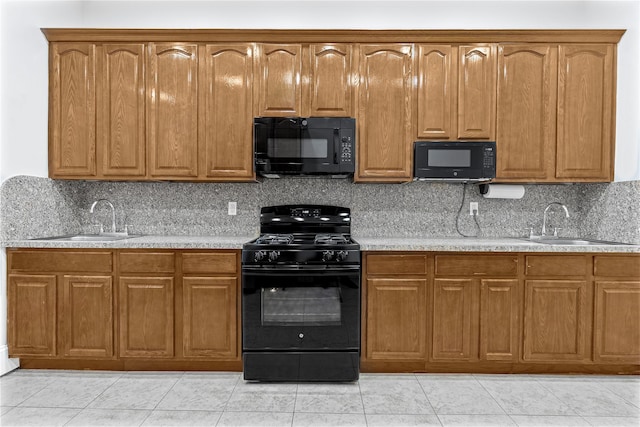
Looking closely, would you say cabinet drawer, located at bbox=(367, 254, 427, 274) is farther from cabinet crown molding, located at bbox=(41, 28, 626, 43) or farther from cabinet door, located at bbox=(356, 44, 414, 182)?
cabinet crown molding, located at bbox=(41, 28, 626, 43)

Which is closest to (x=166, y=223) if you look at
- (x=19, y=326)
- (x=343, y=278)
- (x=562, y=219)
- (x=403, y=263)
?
(x=19, y=326)

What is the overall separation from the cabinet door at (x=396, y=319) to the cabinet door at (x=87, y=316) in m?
1.85

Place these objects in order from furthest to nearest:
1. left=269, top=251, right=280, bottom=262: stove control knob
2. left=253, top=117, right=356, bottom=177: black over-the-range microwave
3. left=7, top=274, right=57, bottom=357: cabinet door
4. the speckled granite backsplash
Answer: the speckled granite backsplash, left=253, top=117, right=356, bottom=177: black over-the-range microwave, left=7, top=274, right=57, bottom=357: cabinet door, left=269, top=251, right=280, bottom=262: stove control knob

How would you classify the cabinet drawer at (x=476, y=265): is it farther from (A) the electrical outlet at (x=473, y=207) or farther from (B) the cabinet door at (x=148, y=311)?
(B) the cabinet door at (x=148, y=311)

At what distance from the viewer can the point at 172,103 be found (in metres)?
3.02

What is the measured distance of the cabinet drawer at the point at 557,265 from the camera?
2707 millimetres

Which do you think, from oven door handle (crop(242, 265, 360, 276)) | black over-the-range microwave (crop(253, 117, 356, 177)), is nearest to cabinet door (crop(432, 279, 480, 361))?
oven door handle (crop(242, 265, 360, 276))

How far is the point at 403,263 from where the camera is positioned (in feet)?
8.96

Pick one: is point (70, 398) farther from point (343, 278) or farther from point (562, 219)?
point (562, 219)

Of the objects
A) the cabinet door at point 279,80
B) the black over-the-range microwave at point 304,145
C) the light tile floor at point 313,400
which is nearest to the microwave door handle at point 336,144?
the black over-the-range microwave at point 304,145

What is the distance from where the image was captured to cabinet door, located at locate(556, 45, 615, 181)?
2967 millimetres

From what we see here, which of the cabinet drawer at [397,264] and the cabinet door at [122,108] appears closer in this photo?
the cabinet drawer at [397,264]

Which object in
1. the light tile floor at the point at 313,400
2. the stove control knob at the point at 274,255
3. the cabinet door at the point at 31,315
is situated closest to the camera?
the light tile floor at the point at 313,400

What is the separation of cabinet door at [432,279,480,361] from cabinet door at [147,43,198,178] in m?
2.12
